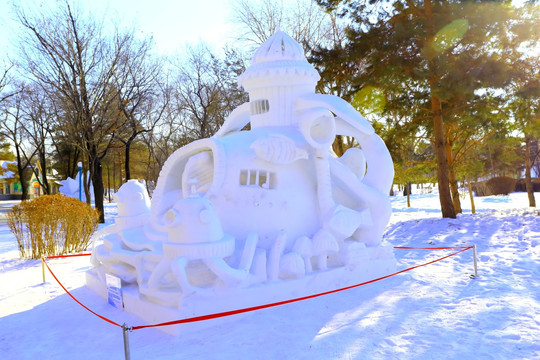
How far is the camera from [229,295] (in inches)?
186

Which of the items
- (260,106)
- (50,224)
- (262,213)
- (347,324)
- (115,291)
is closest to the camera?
(347,324)

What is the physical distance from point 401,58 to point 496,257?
632 centimetres

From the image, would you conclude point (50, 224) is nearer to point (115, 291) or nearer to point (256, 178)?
point (115, 291)

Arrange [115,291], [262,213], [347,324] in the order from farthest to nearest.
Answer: [262,213]
[115,291]
[347,324]

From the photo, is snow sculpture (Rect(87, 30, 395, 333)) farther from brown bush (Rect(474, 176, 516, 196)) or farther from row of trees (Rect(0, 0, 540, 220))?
brown bush (Rect(474, 176, 516, 196))

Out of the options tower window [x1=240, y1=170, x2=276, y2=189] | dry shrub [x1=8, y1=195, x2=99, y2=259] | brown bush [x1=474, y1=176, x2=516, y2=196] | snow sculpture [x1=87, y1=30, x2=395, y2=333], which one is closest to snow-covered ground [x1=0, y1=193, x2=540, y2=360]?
snow sculpture [x1=87, y1=30, x2=395, y2=333]

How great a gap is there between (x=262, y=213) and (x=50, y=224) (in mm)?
6602

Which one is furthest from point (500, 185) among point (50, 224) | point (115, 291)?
point (115, 291)

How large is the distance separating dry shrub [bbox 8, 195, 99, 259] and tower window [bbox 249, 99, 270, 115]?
19.4 feet

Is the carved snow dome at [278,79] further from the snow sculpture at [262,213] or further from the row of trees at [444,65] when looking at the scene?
the row of trees at [444,65]

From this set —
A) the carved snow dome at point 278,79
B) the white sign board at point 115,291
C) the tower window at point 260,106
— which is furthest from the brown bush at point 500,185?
the white sign board at point 115,291

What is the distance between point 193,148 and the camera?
604 cm

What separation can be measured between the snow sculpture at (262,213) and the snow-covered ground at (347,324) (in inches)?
12.8

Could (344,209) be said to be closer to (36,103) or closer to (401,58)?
(401,58)
